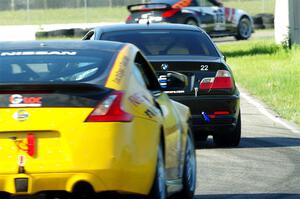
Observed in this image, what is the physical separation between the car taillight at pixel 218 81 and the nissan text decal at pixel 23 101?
233 inches

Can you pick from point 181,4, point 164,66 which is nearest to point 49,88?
point 164,66

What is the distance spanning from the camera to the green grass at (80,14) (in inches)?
2206

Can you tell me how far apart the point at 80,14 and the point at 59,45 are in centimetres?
5014

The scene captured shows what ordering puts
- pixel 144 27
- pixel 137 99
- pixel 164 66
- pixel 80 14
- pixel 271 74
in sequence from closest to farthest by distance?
pixel 137 99, pixel 164 66, pixel 144 27, pixel 271 74, pixel 80 14

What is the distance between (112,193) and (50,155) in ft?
1.54

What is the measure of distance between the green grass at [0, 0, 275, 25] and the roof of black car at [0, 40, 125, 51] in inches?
1819

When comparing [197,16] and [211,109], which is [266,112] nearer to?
[211,109]

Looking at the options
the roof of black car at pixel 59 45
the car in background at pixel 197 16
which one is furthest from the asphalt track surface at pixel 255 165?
the car in background at pixel 197 16

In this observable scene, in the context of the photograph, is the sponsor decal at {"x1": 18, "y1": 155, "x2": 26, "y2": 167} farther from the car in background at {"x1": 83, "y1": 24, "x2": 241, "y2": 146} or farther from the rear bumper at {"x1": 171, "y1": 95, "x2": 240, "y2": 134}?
the rear bumper at {"x1": 171, "y1": 95, "x2": 240, "y2": 134}

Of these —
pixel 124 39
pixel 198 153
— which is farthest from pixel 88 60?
pixel 124 39

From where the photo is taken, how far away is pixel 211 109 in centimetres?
1327

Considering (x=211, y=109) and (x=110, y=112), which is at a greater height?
(x=110, y=112)

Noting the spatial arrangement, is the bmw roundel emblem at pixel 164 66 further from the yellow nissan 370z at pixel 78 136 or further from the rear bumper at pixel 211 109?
the yellow nissan 370z at pixel 78 136

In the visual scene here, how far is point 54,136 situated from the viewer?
24.1ft
